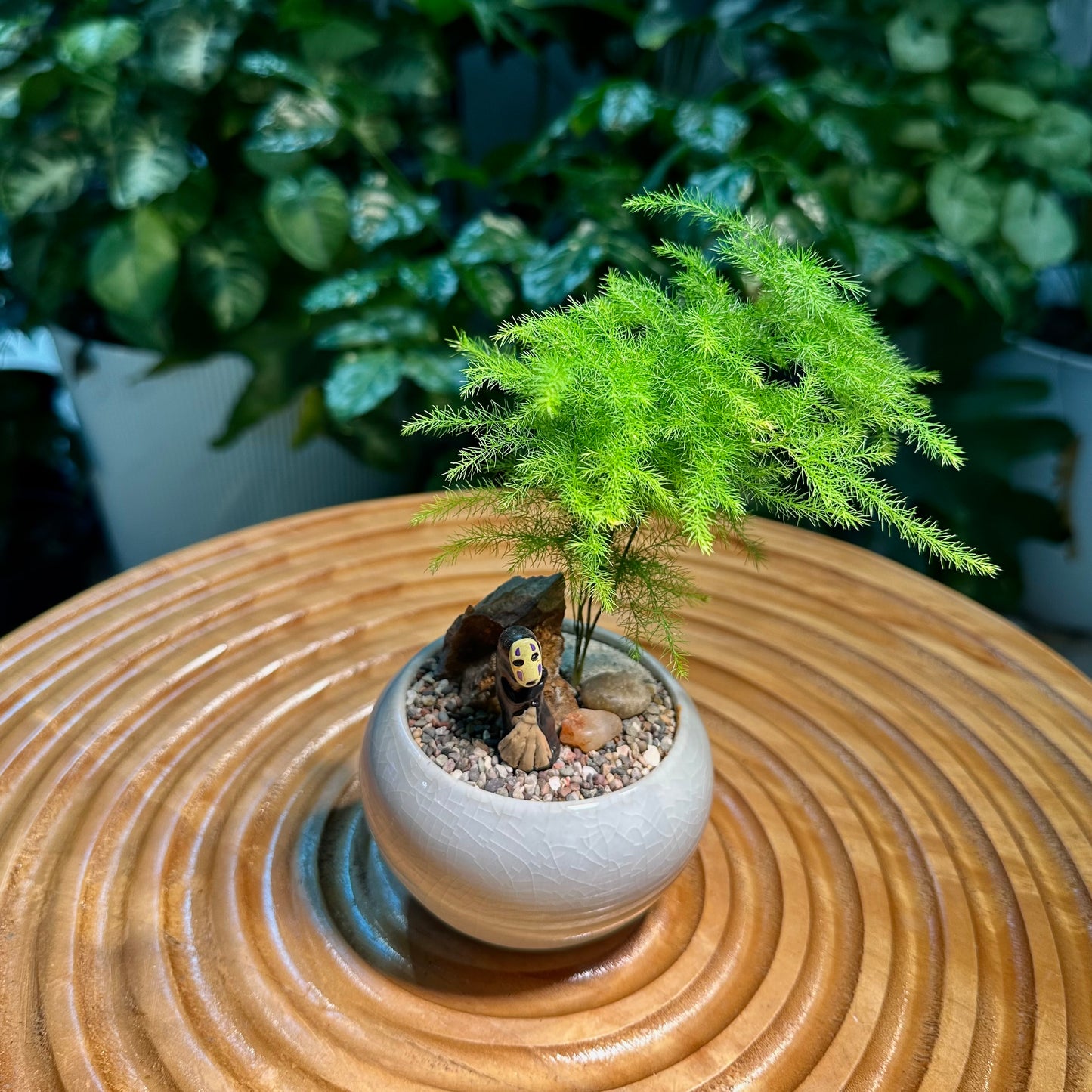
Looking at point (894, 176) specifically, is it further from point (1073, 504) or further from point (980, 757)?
point (980, 757)

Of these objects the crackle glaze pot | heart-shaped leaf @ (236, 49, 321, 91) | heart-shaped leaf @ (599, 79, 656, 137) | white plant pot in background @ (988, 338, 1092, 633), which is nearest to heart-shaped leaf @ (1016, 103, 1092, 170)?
white plant pot in background @ (988, 338, 1092, 633)

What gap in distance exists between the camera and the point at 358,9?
5.89 ft

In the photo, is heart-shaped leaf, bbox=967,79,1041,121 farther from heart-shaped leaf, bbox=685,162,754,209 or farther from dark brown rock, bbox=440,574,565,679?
dark brown rock, bbox=440,574,565,679

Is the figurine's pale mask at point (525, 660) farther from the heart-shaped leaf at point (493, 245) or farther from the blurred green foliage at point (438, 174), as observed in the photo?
the heart-shaped leaf at point (493, 245)

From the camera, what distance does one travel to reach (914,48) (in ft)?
5.93

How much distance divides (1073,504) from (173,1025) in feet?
6.50

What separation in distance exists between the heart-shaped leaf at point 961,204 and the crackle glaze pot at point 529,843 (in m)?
1.39

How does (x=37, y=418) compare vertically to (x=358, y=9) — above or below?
below

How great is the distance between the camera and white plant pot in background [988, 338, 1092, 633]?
1.95 metres

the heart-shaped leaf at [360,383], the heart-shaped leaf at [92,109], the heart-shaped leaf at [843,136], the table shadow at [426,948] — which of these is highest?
the heart-shaped leaf at [843,136]

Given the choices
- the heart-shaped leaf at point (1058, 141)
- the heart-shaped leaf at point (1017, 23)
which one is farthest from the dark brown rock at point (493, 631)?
the heart-shaped leaf at point (1017, 23)

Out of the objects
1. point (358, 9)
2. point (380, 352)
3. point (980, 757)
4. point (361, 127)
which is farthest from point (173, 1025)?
point (358, 9)

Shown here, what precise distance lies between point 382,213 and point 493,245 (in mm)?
221

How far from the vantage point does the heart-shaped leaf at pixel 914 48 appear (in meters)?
1.80
